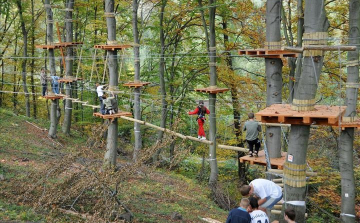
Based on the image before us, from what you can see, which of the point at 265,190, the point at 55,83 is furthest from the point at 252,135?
the point at 55,83

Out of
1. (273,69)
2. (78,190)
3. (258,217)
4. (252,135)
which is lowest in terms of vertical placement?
(78,190)

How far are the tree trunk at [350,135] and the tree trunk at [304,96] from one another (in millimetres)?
3944

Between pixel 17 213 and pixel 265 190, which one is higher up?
pixel 265 190

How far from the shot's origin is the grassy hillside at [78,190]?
6934 millimetres

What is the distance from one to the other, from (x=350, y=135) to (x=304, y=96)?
4580mm

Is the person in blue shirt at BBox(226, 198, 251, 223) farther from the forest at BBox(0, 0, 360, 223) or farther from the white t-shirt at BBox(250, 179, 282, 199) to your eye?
the forest at BBox(0, 0, 360, 223)

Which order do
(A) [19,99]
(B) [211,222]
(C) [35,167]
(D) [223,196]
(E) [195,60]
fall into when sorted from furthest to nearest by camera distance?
(A) [19,99]
(E) [195,60]
(D) [223,196]
(C) [35,167]
(B) [211,222]

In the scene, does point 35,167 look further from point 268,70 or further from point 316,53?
point 316,53

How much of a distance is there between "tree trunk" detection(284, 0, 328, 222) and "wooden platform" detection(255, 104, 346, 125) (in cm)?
22

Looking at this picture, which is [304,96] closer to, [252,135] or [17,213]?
[252,135]

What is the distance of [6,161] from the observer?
10930mm

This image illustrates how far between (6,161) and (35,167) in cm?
92

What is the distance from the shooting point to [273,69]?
27.6ft

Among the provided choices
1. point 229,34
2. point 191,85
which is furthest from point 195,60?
point 229,34
